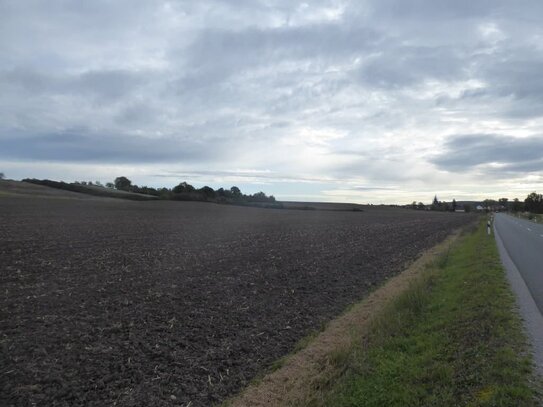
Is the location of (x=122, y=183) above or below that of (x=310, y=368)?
above

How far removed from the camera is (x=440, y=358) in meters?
6.95

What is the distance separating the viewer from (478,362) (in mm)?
6422

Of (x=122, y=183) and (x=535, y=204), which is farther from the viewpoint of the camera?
(x=535, y=204)

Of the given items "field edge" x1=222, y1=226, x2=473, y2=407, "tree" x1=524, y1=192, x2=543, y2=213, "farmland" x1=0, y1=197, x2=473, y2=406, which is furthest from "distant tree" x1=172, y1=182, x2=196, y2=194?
"tree" x1=524, y1=192, x2=543, y2=213

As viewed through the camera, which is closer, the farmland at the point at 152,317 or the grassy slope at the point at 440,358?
the grassy slope at the point at 440,358

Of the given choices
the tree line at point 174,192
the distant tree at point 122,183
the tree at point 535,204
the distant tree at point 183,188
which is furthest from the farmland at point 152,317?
the tree at point 535,204

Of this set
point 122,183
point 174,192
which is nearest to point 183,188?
point 174,192

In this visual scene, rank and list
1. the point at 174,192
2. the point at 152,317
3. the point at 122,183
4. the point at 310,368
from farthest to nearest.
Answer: the point at 122,183, the point at 174,192, the point at 152,317, the point at 310,368

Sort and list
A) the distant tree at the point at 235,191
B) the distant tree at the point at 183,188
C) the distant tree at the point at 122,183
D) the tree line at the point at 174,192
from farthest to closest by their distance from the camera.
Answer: the distant tree at the point at 122,183 → the distant tree at the point at 235,191 → the distant tree at the point at 183,188 → the tree line at the point at 174,192

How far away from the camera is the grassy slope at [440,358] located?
18.5ft

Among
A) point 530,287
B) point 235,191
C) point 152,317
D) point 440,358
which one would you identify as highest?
point 235,191

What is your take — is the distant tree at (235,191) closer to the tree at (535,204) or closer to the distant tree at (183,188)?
the distant tree at (183,188)

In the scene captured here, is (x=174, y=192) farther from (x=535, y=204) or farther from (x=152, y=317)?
(x=535, y=204)

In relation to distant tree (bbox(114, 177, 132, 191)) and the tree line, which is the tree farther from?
distant tree (bbox(114, 177, 132, 191))
